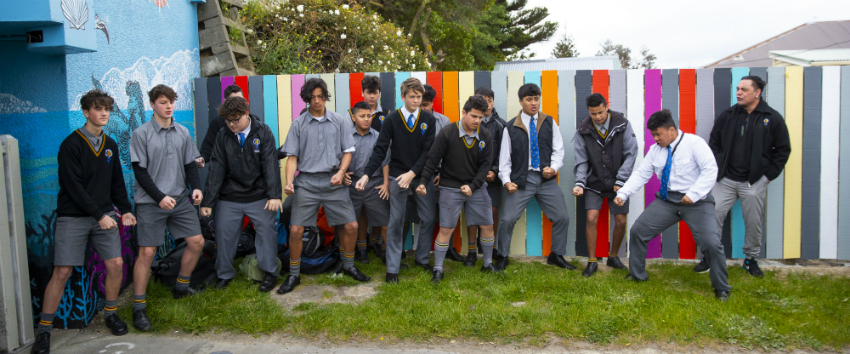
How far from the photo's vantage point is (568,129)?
5.70 meters

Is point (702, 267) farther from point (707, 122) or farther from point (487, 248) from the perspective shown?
point (487, 248)

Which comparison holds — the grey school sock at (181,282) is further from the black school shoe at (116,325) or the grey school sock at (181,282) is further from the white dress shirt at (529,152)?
the white dress shirt at (529,152)

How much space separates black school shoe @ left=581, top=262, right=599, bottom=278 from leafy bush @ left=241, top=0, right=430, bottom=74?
16.3 ft

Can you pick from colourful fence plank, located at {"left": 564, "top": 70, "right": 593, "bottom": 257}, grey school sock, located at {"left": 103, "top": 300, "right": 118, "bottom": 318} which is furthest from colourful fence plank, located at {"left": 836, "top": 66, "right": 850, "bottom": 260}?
grey school sock, located at {"left": 103, "top": 300, "right": 118, "bottom": 318}

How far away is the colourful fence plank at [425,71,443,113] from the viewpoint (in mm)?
5836

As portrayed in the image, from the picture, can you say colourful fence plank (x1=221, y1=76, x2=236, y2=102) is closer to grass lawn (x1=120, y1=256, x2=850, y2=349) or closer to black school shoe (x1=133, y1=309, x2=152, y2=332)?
grass lawn (x1=120, y1=256, x2=850, y2=349)

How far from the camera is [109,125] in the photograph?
4.65m

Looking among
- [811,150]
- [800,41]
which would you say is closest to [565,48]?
[800,41]

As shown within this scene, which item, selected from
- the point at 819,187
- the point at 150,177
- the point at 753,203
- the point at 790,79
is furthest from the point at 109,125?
the point at 819,187

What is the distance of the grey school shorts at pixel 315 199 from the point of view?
481 centimetres

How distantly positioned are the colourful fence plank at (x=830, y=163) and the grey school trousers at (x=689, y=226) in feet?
6.26

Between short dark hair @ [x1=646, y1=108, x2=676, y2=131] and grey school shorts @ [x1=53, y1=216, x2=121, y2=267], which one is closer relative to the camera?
grey school shorts @ [x1=53, y1=216, x2=121, y2=267]

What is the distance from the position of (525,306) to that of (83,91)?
4186mm

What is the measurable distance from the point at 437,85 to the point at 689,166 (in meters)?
2.78
